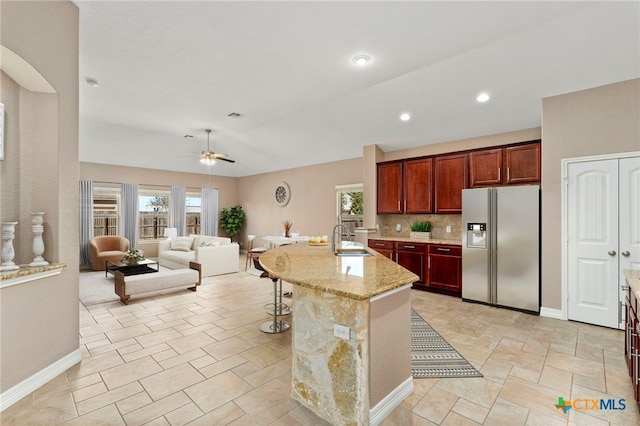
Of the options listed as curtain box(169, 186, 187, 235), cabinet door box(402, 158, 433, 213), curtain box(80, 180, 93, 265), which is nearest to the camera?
cabinet door box(402, 158, 433, 213)

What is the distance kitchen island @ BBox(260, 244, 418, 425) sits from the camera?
175 centimetres

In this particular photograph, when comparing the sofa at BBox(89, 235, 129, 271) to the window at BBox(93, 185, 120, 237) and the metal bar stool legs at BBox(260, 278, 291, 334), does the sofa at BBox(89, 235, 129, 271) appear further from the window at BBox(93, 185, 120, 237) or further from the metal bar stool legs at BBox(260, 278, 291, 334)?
the metal bar stool legs at BBox(260, 278, 291, 334)

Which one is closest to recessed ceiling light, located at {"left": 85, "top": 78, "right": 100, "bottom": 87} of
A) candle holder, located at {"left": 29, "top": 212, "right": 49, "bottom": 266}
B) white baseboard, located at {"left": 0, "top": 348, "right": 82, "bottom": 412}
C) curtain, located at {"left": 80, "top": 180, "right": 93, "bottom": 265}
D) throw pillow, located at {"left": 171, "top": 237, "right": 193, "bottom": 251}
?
candle holder, located at {"left": 29, "top": 212, "right": 49, "bottom": 266}

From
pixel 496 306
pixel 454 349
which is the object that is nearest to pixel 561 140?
pixel 496 306

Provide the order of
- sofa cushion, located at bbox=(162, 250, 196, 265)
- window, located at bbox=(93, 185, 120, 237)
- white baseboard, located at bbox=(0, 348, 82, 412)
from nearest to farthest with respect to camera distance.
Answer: white baseboard, located at bbox=(0, 348, 82, 412) < sofa cushion, located at bbox=(162, 250, 196, 265) < window, located at bbox=(93, 185, 120, 237)

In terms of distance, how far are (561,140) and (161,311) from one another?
5.67 m

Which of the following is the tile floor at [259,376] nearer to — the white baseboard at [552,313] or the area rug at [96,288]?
the white baseboard at [552,313]

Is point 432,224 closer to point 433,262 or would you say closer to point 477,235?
point 433,262

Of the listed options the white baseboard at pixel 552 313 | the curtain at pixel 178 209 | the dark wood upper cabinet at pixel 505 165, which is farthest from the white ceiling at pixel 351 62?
the curtain at pixel 178 209

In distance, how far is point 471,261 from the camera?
4367 millimetres

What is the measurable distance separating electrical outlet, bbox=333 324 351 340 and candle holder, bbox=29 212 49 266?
7.79 ft

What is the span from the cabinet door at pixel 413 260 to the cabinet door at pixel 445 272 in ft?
0.49

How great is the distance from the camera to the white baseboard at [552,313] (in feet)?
11.9

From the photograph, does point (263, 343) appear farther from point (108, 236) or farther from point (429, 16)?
point (108, 236)
